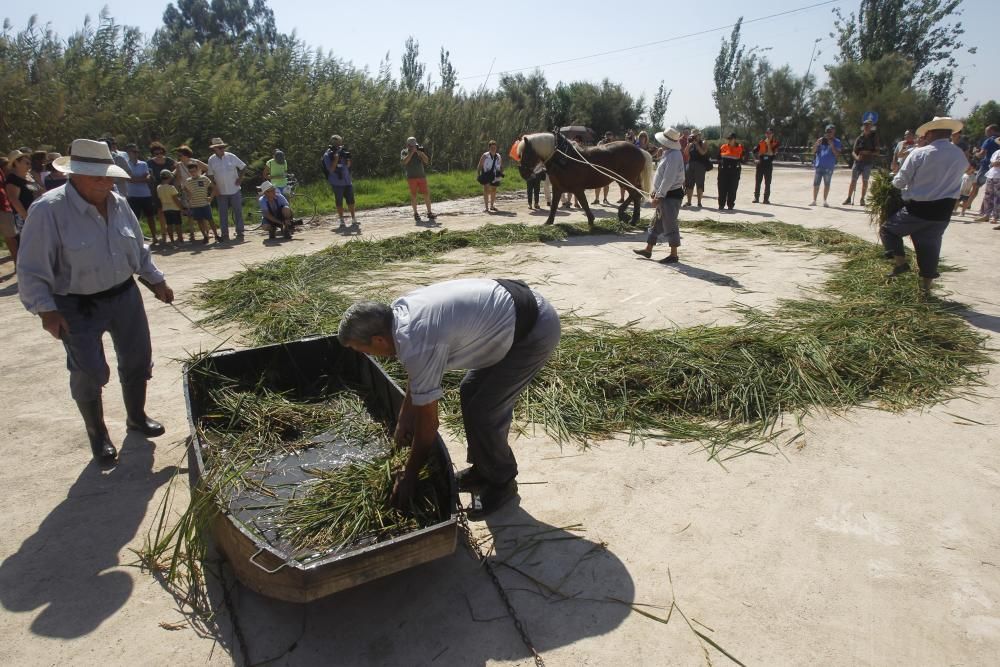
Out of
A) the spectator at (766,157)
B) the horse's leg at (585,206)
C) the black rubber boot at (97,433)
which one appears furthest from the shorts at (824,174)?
the black rubber boot at (97,433)

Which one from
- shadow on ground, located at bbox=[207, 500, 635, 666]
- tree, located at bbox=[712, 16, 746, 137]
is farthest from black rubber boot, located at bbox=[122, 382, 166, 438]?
tree, located at bbox=[712, 16, 746, 137]

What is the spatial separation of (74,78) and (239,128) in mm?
3865

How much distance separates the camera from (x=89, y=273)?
3617 millimetres

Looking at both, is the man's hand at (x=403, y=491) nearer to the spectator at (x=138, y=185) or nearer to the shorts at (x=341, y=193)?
the spectator at (x=138, y=185)

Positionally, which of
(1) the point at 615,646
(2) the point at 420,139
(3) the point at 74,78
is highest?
(3) the point at 74,78

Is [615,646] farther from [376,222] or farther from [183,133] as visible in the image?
[183,133]

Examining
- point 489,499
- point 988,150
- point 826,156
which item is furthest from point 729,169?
point 489,499

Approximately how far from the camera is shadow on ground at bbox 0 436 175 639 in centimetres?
278

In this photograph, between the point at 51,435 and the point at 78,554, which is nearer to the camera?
the point at 78,554

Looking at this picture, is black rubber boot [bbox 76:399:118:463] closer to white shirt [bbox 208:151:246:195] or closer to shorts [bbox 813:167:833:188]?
white shirt [bbox 208:151:246:195]

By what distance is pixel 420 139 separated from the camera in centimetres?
2216

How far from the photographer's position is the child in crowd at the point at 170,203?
1017 centimetres

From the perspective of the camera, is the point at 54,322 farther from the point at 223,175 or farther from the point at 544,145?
the point at 544,145

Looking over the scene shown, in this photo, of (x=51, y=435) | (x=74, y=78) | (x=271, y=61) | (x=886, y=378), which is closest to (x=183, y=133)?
(x=74, y=78)
